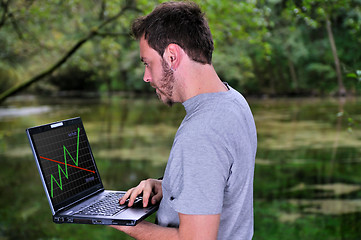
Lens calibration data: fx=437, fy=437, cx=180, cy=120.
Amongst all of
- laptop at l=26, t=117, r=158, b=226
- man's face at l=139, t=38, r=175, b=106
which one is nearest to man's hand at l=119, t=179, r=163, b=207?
laptop at l=26, t=117, r=158, b=226

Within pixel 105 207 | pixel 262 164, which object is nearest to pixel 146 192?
pixel 105 207

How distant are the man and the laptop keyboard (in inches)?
4.0

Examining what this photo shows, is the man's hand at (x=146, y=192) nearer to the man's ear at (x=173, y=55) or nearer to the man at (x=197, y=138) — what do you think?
the man at (x=197, y=138)

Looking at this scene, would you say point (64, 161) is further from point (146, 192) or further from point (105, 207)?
→ point (146, 192)

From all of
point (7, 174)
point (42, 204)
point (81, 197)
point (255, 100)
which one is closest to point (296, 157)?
point (42, 204)

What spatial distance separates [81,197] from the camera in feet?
5.05

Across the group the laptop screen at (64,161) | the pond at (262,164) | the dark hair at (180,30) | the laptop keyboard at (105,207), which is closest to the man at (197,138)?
the dark hair at (180,30)

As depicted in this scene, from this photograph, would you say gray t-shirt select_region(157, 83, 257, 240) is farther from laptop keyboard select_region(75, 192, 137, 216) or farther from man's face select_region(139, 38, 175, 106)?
laptop keyboard select_region(75, 192, 137, 216)

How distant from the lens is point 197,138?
1.07 m

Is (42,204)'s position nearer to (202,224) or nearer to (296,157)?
(296,157)

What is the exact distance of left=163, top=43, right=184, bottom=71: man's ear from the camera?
118 cm

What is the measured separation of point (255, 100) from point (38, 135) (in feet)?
73.9

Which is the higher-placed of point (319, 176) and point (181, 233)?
point (181, 233)

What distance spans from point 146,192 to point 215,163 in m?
0.41
